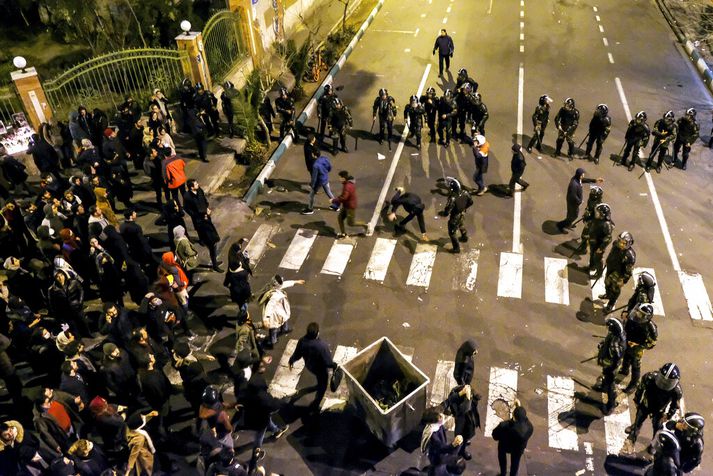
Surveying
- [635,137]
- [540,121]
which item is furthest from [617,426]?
[540,121]

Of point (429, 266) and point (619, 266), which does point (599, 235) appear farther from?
point (429, 266)

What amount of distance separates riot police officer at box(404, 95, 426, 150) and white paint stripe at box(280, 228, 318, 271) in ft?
14.9

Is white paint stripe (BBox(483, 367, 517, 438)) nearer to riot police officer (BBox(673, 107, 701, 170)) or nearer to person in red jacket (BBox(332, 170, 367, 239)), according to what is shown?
person in red jacket (BBox(332, 170, 367, 239))

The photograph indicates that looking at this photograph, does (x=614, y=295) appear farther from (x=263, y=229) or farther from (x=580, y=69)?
(x=580, y=69)

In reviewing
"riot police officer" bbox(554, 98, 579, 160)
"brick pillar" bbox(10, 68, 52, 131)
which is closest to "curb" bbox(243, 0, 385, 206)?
"brick pillar" bbox(10, 68, 52, 131)

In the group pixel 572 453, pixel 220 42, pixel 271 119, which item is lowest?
pixel 572 453

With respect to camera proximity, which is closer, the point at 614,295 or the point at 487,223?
the point at 614,295

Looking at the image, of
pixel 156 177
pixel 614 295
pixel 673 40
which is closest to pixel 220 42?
pixel 156 177

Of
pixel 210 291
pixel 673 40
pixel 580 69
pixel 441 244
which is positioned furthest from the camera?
pixel 673 40

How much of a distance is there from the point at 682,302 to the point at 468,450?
5.60 m

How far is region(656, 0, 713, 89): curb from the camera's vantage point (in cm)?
1906

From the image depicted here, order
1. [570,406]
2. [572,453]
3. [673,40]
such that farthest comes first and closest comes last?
1. [673,40]
2. [570,406]
3. [572,453]

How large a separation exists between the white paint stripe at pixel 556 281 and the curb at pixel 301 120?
715 centimetres

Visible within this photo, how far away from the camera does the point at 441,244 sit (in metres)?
12.3
